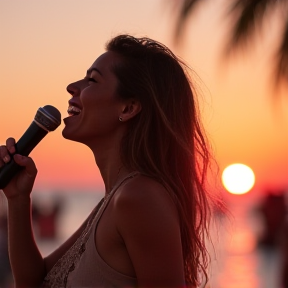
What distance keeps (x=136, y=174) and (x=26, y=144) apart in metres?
0.44

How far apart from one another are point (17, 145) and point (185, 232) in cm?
68

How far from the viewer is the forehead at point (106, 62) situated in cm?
298

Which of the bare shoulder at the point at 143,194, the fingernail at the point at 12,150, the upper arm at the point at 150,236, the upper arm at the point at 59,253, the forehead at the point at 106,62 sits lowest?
the upper arm at the point at 59,253

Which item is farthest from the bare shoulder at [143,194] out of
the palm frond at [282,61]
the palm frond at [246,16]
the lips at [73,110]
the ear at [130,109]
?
the palm frond at [246,16]

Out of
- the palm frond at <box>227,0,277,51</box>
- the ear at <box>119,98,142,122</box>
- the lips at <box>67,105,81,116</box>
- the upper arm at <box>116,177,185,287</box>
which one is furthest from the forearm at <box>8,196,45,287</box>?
the palm frond at <box>227,0,277,51</box>

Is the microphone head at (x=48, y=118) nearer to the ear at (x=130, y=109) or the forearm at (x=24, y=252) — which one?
the ear at (x=130, y=109)

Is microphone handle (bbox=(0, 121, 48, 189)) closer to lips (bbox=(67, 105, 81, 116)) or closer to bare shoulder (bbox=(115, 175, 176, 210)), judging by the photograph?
lips (bbox=(67, 105, 81, 116))

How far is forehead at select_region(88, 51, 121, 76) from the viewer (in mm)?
2980

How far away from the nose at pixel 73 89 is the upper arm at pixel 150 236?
0.52 meters

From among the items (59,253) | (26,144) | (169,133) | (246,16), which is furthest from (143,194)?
(246,16)

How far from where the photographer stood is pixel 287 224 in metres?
4.07

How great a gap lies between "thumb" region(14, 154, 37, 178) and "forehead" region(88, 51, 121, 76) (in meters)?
0.41

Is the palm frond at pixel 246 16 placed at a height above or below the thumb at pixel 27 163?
above

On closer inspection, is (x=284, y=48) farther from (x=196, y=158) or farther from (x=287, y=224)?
(x=196, y=158)
